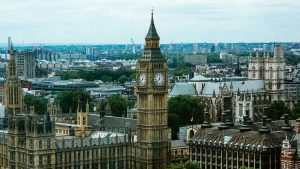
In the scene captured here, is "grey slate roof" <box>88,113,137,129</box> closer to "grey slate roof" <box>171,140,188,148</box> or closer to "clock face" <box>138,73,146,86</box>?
"grey slate roof" <box>171,140,188,148</box>

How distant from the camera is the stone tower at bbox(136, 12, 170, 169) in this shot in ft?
344

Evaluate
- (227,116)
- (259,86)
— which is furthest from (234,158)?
(259,86)

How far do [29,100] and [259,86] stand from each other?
5763 cm

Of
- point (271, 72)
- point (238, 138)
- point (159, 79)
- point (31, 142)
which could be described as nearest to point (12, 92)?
point (31, 142)

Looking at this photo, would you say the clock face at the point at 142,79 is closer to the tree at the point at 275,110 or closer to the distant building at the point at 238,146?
the distant building at the point at 238,146

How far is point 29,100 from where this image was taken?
585 ft

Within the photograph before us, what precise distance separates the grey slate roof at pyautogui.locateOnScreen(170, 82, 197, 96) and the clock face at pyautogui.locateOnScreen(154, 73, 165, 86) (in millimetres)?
70284

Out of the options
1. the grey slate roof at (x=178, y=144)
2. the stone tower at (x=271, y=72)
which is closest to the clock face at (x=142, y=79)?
the grey slate roof at (x=178, y=144)

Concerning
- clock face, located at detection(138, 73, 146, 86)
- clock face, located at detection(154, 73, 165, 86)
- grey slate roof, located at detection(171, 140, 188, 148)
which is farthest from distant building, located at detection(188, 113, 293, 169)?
grey slate roof, located at detection(171, 140, 188, 148)

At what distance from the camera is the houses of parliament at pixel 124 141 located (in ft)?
325

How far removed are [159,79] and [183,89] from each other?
2881 inches

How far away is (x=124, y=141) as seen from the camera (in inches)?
4230

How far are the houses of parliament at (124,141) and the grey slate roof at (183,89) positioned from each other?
67.0 meters

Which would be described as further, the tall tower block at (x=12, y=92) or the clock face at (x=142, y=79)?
the tall tower block at (x=12, y=92)
